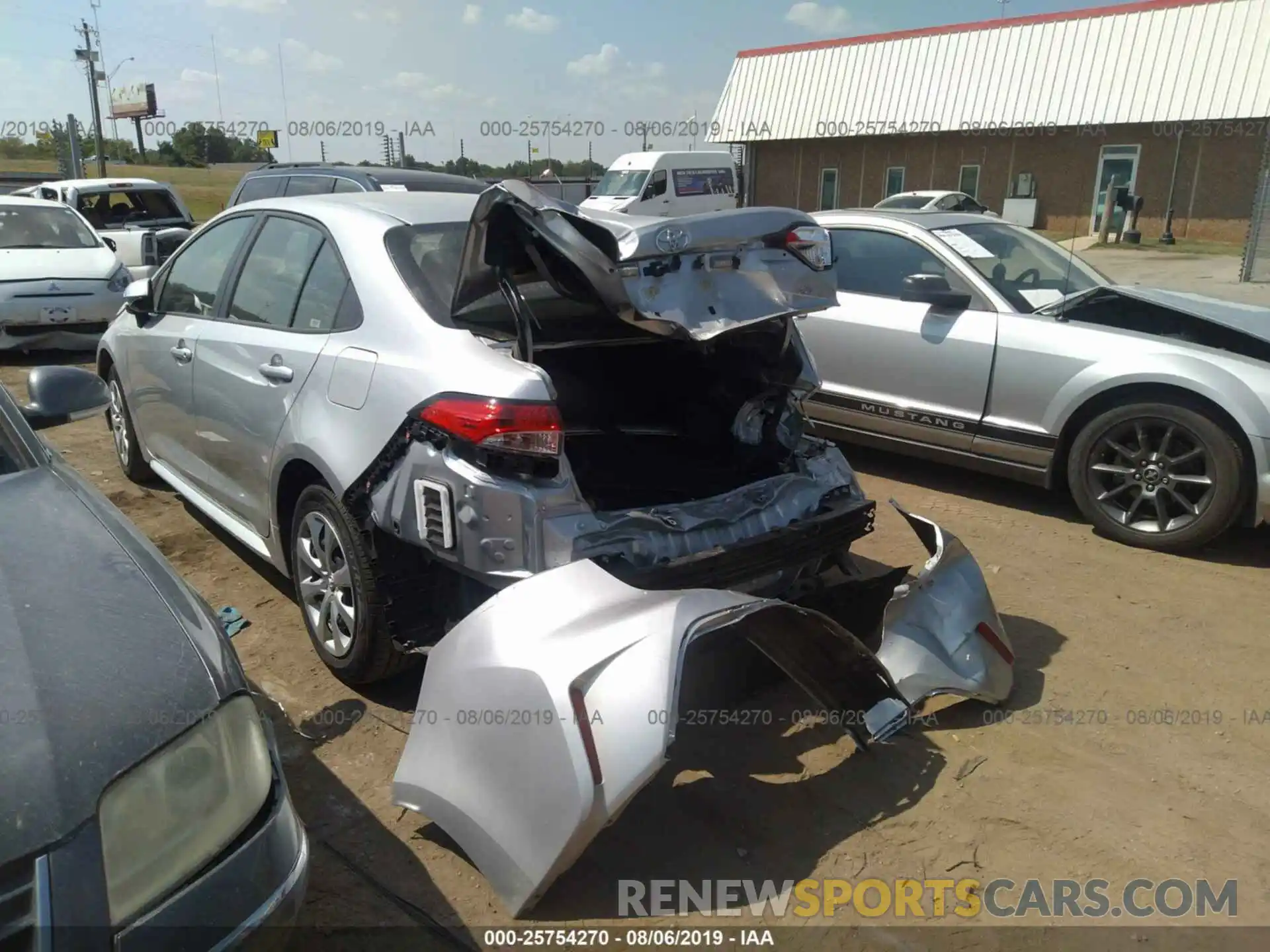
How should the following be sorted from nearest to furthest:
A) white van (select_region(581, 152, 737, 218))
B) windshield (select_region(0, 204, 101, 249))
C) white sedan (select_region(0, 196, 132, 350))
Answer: white sedan (select_region(0, 196, 132, 350)) → windshield (select_region(0, 204, 101, 249)) → white van (select_region(581, 152, 737, 218))

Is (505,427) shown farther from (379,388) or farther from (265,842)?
(265,842)

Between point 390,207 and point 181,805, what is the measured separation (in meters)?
2.53

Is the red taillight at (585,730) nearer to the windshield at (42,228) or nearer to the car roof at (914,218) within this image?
the car roof at (914,218)

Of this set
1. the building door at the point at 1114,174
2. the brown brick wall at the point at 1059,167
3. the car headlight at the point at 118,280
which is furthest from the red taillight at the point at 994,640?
the building door at the point at 1114,174

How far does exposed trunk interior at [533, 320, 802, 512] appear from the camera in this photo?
3.79 meters

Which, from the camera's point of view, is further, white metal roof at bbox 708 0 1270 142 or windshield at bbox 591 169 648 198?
white metal roof at bbox 708 0 1270 142

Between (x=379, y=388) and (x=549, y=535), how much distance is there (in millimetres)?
801

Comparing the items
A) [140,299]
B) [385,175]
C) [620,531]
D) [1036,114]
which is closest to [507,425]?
[620,531]

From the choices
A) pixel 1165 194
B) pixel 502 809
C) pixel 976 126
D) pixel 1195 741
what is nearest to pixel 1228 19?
pixel 1165 194

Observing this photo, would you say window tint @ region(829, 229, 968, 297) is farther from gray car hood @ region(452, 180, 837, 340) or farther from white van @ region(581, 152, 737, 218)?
white van @ region(581, 152, 737, 218)

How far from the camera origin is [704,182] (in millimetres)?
22812

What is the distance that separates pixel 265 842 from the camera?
1850 mm

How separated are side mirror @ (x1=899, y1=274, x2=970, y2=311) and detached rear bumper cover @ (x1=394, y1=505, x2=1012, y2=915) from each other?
315 centimetres

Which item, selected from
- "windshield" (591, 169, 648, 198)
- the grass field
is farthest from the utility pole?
"windshield" (591, 169, 648, 198)
